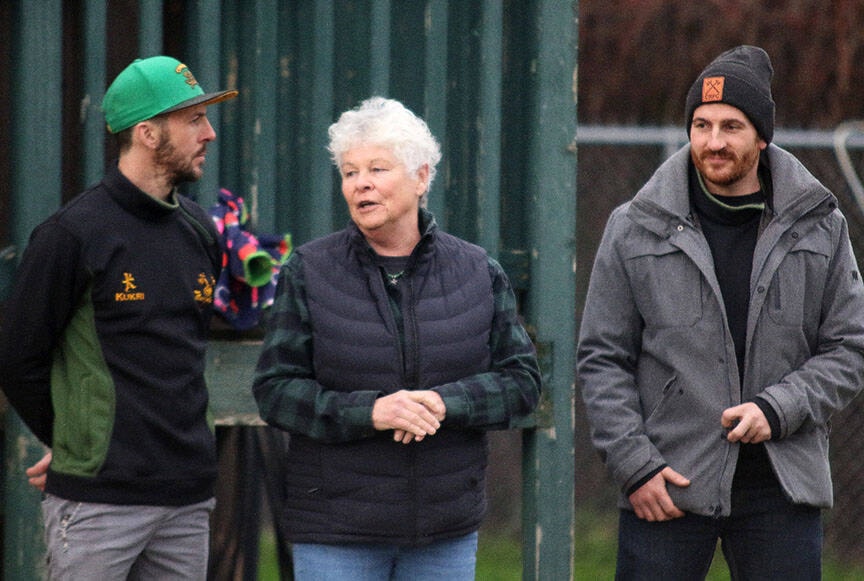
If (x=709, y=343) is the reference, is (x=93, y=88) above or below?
above

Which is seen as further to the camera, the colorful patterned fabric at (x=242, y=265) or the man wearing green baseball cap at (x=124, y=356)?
the colorful patterned fabric at (x=242, y=265)

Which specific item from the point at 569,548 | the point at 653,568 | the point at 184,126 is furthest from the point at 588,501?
the point at 184,126

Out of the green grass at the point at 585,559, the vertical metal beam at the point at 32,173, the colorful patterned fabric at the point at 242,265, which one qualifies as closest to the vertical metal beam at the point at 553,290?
the colorful patterned fabric at the point at 242,265

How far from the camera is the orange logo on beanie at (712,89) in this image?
3568mm

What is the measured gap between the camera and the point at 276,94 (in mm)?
4480

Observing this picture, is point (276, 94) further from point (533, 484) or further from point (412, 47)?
point (533, 484)

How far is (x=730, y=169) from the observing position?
3.56m

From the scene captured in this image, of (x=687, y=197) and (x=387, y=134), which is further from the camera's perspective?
(x=687, y=197)

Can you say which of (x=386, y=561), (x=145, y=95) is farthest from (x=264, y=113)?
(x=386, y=561)

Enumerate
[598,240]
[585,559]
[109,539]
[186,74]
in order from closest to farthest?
[109,539], [186,74], [585,559], [598,240]

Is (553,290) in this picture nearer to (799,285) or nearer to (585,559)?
(799,285)

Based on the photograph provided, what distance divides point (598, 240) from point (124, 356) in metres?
3.82

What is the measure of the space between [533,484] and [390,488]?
4.59ft

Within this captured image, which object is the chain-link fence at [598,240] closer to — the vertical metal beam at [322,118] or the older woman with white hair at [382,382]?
the vertical metal beam at [322,118]
